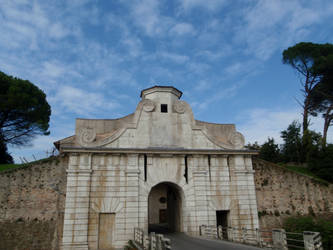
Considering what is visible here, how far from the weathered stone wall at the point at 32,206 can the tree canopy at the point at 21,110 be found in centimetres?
1093

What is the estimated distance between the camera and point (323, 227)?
13.4m

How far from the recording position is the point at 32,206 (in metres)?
14.7

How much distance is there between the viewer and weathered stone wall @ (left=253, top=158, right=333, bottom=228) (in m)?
17.4


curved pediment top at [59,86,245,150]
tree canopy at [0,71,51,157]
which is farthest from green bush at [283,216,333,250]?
tree canopy at [0,71,51,157]

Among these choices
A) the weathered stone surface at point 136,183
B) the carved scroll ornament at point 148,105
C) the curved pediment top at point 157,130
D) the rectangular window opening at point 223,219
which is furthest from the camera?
the carved scroll ornament at point 148,105

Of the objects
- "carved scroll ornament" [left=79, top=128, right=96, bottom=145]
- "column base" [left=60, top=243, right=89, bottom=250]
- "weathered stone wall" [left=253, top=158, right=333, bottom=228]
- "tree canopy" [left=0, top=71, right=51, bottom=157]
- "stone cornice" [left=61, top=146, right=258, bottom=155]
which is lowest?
"column base" [left=60, top=243, right=89, bottom=250]

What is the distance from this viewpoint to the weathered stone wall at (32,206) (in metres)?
14.1

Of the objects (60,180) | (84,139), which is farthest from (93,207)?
(84,139)

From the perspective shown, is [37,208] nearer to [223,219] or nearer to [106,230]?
[106,230]

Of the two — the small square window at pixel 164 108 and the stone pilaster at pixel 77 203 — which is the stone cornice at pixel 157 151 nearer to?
the stone pilaster at pixel 77 203

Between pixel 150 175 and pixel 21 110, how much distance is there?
15737 mm

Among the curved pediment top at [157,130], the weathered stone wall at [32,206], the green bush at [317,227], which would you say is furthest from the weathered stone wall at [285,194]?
the weathered stone wall at [32,206]

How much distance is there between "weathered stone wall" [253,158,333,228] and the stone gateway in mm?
1578

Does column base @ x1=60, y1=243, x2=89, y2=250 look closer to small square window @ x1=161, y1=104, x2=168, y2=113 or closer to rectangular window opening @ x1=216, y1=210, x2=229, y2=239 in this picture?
rectangular window opening @ x1=216, y1=210, x2=229, y2=239
